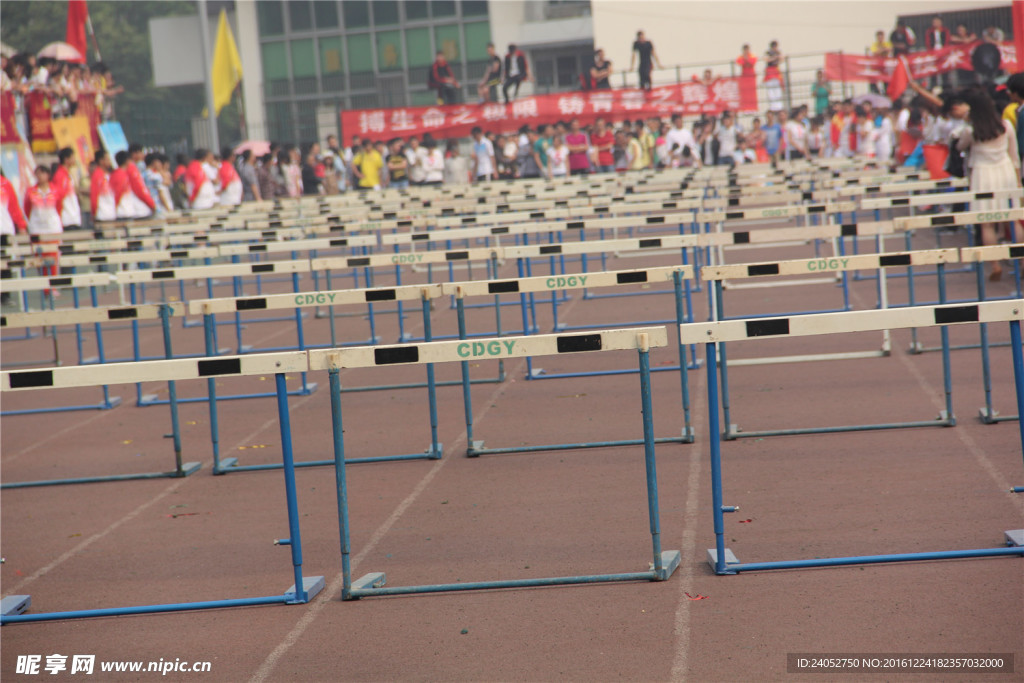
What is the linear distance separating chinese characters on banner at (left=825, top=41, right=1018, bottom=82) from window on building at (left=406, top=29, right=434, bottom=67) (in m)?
19.2

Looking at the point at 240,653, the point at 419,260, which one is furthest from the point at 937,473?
the point at 419,260

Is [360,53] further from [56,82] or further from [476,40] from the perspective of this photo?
[56,82]

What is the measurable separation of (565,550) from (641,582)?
585 mm

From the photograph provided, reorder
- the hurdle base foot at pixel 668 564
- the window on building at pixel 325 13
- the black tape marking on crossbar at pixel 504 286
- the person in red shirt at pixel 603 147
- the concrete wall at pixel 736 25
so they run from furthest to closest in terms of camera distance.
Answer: the window on building at pixel 325 13, the concrete wall at pixel 736 25, the person in red shirt at pixel 603 147, the black tape marking on crossbar at pixel 504 286, the hurdle base foot at pixel 668 564

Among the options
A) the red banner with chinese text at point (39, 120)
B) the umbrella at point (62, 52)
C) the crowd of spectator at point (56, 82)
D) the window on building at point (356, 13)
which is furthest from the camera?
the window on building at point (356, 13)

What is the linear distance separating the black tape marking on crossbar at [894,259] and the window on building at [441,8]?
4315 cm

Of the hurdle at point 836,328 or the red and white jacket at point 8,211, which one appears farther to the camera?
the red and white jacket at point 8,211

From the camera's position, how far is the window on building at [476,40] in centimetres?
4744

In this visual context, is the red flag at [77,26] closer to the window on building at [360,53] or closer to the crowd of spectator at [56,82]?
the crowd of spectator at [56,82]

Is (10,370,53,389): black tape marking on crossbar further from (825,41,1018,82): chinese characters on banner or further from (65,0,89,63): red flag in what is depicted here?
(825,41,1018,82): chinese characters on banner

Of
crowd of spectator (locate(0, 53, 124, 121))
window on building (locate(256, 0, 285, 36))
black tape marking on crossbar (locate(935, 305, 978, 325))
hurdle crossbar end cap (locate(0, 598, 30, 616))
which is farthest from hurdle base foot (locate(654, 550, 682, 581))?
window on building (locate(256, 0, 285, 36))

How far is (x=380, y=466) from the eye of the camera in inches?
295

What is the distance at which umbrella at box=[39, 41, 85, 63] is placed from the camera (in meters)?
25.2

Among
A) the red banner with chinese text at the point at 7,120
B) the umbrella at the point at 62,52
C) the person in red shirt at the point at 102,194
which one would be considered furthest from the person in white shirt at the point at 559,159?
the red banner with chinese text at the point at 7,120
